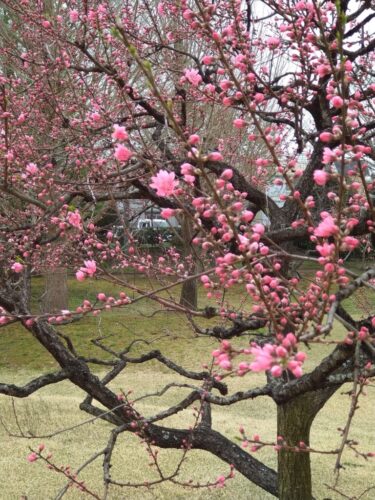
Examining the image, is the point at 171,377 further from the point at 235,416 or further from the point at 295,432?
the point at 295,432

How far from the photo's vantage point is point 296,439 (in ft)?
13.7

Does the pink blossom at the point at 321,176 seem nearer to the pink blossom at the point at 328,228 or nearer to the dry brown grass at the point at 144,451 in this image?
the pink blossom at the point at 328,228

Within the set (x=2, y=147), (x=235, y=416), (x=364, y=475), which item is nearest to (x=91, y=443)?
(x=235, y=416)

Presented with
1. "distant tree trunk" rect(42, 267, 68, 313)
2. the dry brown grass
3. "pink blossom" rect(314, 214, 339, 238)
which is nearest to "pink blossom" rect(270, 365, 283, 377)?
"pink blossom" rect(314, 214, 339, 238)

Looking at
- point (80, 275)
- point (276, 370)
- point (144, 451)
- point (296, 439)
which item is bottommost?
point (144, 451)

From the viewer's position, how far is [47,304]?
13.4 metres

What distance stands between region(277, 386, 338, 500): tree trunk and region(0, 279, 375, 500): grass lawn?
111 centimetres

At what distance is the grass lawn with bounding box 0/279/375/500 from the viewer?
558cm

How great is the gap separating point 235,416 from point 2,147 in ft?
19.1

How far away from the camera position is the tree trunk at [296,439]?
4094 millimetres

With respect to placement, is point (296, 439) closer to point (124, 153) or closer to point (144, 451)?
point (144, 451)

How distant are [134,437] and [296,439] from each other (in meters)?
3.29

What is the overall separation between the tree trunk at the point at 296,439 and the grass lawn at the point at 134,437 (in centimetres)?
111

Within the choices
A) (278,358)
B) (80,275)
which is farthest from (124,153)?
(80,275)
